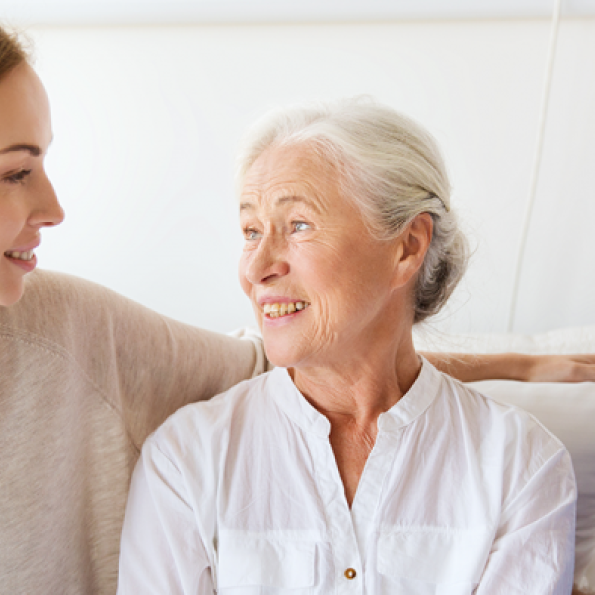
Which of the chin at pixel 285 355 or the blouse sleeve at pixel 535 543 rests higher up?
the chin at pixel 285 355

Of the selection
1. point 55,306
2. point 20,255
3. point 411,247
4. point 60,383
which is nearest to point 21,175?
point 20,255

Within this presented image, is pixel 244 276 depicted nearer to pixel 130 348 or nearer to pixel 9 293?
pixel 130 348

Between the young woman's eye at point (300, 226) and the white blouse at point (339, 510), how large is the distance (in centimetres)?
37

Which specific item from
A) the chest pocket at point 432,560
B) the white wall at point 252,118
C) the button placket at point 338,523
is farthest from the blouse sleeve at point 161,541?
the white wall at point 252,118

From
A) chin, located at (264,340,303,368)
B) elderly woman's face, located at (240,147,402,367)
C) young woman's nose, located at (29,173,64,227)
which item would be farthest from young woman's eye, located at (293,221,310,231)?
young woman's nose, located at (29,173,64,227)

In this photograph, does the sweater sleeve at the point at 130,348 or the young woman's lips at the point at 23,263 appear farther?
the sweater sleeve at the point at 130,348

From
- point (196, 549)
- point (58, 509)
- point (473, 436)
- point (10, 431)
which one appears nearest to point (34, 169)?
point (10, 431)

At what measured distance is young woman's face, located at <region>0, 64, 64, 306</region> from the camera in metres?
0.96

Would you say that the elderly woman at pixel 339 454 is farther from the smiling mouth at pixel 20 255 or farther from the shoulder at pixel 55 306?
the smiling mouth at pixel 20 255

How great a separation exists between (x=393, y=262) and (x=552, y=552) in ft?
2.11

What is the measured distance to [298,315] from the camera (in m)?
1.24

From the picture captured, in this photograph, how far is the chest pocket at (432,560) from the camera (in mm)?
1229

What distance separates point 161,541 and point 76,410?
1.04 ft

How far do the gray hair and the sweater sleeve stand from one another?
41 centimetres
